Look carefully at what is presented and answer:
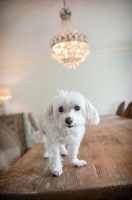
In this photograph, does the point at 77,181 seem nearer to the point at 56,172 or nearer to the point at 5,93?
the point at 56,172

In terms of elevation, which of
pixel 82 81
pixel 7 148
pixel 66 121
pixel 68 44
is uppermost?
pixel 68 44

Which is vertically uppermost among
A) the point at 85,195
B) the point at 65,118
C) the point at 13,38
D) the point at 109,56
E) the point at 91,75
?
the point at 13,38

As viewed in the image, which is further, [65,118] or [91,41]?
[91,41]

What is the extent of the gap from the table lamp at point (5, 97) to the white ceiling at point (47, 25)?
454mm

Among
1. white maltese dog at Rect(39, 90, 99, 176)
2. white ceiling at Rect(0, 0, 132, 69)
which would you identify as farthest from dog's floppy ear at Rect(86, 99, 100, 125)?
white ceiling at Rect(0, 0, 132, 69)

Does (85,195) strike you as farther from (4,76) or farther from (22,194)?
(4,76)

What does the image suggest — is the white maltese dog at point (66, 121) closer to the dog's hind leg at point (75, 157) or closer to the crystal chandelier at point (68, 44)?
the dog's hind leg at point (75, 157)

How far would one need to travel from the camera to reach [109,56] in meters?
2.21

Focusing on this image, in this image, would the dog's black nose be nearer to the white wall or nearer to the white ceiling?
the white ceiling

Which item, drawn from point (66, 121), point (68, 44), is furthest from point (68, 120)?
point (68, 44)

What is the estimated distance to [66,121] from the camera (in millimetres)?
520

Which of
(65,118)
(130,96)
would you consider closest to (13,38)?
(130,96)

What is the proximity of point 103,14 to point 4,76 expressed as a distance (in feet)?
6.71

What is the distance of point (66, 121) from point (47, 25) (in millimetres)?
1788
